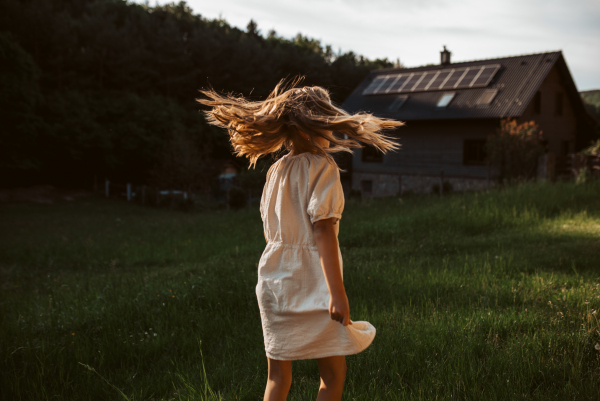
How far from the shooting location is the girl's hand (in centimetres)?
191

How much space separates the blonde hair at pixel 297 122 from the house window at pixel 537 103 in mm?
26836

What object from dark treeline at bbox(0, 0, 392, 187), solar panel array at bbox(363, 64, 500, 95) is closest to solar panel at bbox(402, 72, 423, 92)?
solar panel array at bbox(363, 64, 500, 95)

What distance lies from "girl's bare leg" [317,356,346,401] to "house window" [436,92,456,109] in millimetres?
26270

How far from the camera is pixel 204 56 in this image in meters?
45.2

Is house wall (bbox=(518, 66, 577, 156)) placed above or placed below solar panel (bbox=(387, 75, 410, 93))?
below

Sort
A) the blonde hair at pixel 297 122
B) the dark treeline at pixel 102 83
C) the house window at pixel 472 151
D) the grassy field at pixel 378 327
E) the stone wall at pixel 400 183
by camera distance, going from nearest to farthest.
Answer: the blonde hair at pixel 297 122 < the grassy field at pixel 378 327 < the stone wall at pixel 400 183 < the house window at pixel 472 151 < the dark treeline at pixel 102 83

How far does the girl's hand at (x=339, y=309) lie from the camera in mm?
1910

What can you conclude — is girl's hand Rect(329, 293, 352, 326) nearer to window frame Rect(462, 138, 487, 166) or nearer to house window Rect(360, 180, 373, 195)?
window frame Rect(462, 138, 487, 166)

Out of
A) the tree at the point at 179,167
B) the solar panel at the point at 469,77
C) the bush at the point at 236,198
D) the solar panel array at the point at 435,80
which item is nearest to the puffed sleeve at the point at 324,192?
the bush at the point at 236,198

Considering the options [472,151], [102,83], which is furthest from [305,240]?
[102,83]

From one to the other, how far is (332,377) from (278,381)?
28cm

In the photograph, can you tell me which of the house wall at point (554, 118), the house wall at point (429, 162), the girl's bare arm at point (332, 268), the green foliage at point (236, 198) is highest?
the house wall at point (554, 118)

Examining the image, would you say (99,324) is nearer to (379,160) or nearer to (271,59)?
(379,160)

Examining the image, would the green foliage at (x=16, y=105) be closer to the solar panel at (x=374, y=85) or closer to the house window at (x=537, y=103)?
the solar panel at (x=374, y=85)
